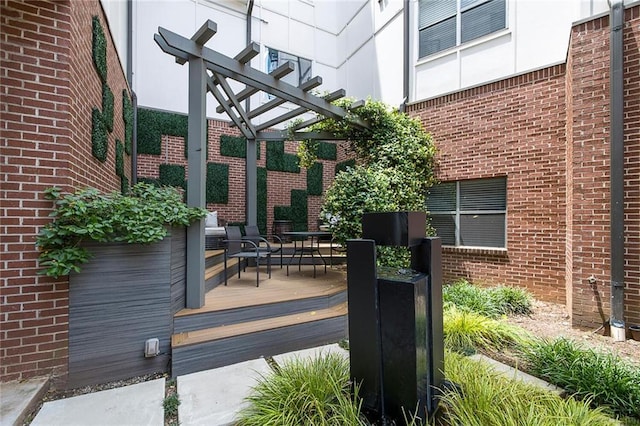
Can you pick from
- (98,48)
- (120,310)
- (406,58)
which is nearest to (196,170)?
(120,310)

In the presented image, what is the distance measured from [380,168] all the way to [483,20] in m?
3.36

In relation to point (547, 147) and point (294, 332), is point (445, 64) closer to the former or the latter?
point (547, 147)

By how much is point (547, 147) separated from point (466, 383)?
4409 millimetres

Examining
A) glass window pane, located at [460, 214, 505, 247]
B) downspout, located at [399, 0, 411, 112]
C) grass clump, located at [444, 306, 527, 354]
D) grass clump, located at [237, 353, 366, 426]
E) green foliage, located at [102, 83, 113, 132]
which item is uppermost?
downspout, located at [399, 0, 411, 112]

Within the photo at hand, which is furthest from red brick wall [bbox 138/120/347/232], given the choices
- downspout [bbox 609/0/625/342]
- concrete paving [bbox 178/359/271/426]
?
downspout [bbox 609/0/625/342]

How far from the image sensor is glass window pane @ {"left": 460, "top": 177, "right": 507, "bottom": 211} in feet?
17.2

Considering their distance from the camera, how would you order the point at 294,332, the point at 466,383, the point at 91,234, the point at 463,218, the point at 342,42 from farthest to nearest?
the point at 342,42
the point at 463,218
the point at 294,332
the point at 91,234
the point at 466,383

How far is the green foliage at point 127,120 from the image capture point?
577 centimetres

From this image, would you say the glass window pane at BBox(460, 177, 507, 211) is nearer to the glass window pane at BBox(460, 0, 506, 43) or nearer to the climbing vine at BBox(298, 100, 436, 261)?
the climbing vine at BBox(298, 100, 436, 261)

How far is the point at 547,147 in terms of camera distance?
4742 millimetres

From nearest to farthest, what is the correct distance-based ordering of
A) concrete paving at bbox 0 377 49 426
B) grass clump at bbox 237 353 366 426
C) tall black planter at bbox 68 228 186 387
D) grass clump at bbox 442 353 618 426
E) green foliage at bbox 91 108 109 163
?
grass clump at bbox 442 353 618 426
grass clump at bbox 237 353 366 426
concrete paving at bbox 0 377 49 426
tall black planter at bbox 68 228 186 387
green foliage at bbox 91 108 109 163

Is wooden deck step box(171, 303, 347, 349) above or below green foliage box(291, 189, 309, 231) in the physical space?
below

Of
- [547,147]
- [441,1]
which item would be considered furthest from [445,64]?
[547,147]

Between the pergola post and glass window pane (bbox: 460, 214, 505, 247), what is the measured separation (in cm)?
469
